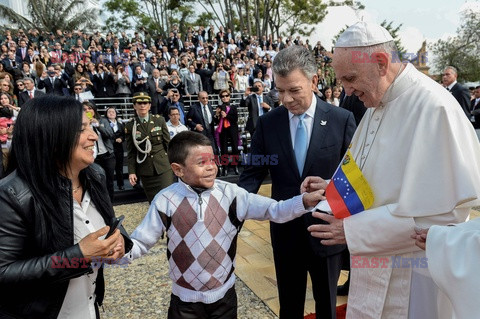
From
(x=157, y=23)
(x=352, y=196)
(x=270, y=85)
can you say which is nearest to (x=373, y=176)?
(x=352, y=196)

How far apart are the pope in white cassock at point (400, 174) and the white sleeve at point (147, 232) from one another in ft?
2.62

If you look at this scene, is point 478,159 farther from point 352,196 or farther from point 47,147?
point 47,147

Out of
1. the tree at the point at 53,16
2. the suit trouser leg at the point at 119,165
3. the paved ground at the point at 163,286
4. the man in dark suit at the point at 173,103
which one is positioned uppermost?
the tree at the point at 53,16

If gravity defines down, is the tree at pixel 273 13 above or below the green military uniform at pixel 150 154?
above

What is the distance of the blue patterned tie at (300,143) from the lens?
87.8 inches

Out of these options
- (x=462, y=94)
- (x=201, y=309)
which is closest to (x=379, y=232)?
(x=201, y=309)

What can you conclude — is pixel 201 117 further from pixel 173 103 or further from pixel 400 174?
pixel 400 174

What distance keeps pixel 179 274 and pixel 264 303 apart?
5.01 ft

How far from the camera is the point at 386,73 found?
169 centimetres

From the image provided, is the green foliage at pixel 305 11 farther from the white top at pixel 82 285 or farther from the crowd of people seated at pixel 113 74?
the white top at pixel 82 285

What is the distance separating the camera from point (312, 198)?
6.07 feet

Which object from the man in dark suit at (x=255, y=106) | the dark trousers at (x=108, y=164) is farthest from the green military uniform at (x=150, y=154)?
the man in dark suit at (x=255, y=106)

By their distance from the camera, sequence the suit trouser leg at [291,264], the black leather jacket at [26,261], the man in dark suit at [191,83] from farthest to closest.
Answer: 1. the man in dark suit at [191,83]
2. the suit trouser leg at [291,264]
3. the black leather jacket at [26,261]

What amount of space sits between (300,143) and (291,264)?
759 mm
